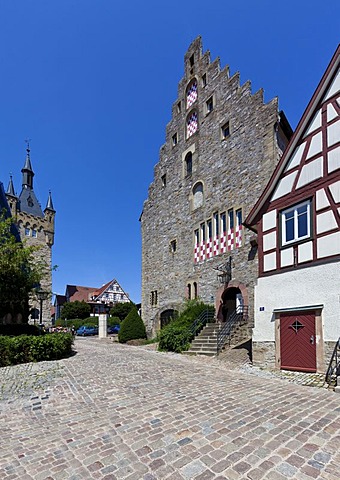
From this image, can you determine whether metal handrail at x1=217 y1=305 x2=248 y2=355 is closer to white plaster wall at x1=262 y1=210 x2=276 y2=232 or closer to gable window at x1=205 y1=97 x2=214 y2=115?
white plaster wall at x1=262 y1=210 x2=276 y2=232

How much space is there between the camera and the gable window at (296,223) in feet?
31.0

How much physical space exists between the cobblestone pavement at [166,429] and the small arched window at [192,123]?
1829cm

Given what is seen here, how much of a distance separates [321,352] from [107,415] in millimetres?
6039

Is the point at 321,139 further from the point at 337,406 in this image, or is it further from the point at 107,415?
the point at 107,415

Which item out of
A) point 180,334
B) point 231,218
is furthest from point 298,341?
point 231,218

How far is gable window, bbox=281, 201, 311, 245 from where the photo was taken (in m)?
9.45

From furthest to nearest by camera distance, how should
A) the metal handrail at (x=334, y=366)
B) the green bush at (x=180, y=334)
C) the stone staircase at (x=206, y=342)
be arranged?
the green bush at (x=180, y=334) < the stone staircase at (x=206, y=342) < the metal handrail at (x=334, y=366)

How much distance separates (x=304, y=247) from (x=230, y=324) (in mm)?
6634

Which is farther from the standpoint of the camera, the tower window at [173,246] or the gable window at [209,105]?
the tower window at [173,246]

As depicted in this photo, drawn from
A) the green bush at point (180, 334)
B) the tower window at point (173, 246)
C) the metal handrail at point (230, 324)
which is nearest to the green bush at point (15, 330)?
the green bush at point (180, 334)

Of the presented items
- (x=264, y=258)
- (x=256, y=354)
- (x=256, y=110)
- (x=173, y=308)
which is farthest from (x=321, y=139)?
(x=173, y=308)

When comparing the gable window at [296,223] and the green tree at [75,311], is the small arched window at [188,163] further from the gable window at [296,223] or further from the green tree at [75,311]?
the green tree at [75,311]

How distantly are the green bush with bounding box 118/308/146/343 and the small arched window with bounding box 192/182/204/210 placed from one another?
9.11 m

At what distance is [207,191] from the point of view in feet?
66.1
